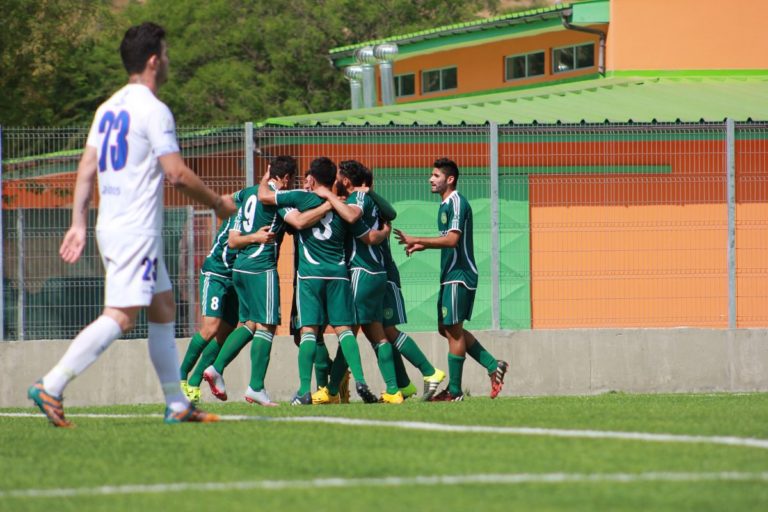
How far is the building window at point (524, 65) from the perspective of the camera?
30594 millimetres

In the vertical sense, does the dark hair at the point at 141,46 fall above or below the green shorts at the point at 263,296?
above

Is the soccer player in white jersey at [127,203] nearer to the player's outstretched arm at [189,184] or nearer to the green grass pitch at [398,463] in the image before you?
the player's outstretched arm at [189,184]

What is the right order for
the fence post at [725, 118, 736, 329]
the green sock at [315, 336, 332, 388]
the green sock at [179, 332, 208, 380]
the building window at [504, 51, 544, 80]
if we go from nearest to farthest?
the green sock at [315, 336, 332, 388]
the green sock at [179, 332, 208, 380]
the fence post at [725, 118, 736, 329]
the building window at [504, 51, 544, 80]

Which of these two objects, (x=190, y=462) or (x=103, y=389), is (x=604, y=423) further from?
(x=103, y=389)

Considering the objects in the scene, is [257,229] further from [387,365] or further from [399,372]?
[399,372]

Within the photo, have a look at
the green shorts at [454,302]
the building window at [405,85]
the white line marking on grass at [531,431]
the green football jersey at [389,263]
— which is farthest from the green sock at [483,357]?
the building window at [405,85]

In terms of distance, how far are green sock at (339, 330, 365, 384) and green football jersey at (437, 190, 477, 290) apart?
4.20 ft

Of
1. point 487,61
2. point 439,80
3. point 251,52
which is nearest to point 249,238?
point 487,61

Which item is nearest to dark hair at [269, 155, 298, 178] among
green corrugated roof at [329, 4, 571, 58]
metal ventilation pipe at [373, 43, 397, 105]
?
green corrugated roof at [329, 4, 571, 58]

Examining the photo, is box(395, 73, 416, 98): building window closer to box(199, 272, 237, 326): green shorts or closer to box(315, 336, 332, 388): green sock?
box(199, 272, 237, 326): green shorts

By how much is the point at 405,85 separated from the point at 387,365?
2365cm

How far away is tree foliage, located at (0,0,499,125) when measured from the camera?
49.1 m

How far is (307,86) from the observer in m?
52.7

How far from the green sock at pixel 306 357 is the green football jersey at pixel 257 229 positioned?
0.66 meters
